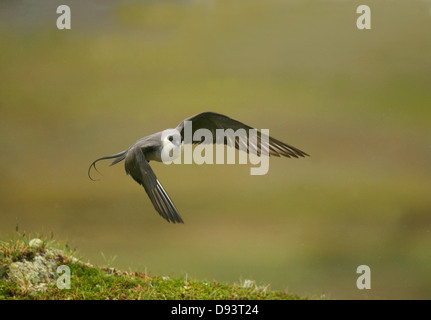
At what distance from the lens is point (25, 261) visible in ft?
15.6

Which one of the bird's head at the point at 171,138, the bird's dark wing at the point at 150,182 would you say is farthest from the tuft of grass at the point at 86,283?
the bird's head at the point at 171,138

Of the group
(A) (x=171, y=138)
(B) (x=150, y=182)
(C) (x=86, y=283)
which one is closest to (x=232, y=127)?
(A) (x=171, y=138)

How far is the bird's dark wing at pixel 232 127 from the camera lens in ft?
16.7

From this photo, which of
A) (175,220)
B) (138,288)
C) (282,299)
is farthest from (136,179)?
(282,299)

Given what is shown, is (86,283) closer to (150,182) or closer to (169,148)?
(150,182)

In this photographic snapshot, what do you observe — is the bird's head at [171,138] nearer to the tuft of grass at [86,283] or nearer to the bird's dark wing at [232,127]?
the bird's dark wing at [232,127]

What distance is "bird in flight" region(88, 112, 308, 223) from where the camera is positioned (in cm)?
435

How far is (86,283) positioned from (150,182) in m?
1.26

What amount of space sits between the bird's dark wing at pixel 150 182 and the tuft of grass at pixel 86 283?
0.90m

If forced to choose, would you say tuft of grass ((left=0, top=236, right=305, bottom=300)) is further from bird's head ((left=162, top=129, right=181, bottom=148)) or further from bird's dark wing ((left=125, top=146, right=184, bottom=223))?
bird's head ((left=162, top=129, right=181, bottom=148))

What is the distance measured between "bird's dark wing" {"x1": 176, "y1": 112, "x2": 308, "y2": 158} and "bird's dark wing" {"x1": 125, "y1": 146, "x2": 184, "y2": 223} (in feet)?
2.08

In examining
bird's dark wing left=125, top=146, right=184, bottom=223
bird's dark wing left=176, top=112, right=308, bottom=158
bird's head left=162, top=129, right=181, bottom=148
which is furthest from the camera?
bird's dark wing left=176, top=112, right=308, bottom=158

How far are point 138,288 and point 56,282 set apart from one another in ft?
2.70

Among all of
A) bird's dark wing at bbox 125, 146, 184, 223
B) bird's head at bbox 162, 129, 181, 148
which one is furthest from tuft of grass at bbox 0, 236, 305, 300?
bird's head at bbox 162, 129, 181, 148
